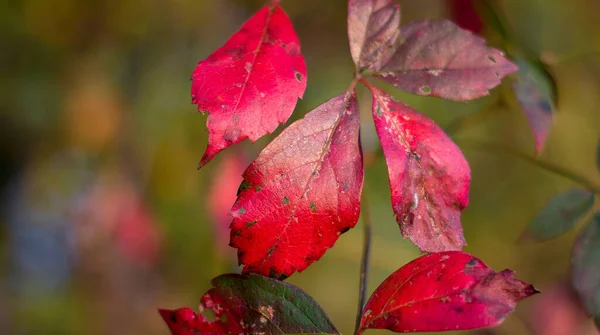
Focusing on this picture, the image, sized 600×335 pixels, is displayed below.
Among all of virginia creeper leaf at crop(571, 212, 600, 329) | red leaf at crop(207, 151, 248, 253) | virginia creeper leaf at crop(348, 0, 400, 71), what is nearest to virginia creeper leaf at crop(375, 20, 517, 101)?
virginia creeper leaf at crop(348, 0, 400, 71)

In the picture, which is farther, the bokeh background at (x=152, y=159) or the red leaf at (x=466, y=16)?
the bokeh background at (x=152, y=159)

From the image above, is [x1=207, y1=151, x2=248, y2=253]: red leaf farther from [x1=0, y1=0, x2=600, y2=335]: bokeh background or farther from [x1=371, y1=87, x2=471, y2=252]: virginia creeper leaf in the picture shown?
[x1=371, y1=87, x2=471, y2=252]: virginia creeper leaf

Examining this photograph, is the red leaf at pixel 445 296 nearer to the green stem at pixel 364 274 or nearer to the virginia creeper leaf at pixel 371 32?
the green stem at pixel 364 274

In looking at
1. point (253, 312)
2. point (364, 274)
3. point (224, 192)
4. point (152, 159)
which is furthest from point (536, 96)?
point (152, 159)

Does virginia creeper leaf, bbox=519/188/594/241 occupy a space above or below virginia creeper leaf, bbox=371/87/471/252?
below

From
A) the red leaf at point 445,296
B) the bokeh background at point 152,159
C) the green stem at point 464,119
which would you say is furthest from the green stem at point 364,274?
the bokeh background at point 152,159

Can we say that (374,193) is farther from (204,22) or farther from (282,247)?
(282,247)

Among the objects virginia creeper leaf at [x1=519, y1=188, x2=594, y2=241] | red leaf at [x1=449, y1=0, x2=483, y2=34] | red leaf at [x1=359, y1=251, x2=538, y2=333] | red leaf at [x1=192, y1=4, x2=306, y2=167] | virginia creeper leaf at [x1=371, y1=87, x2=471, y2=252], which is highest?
red leaf at [x1=192, y1=4, x2=306, y2=167]
